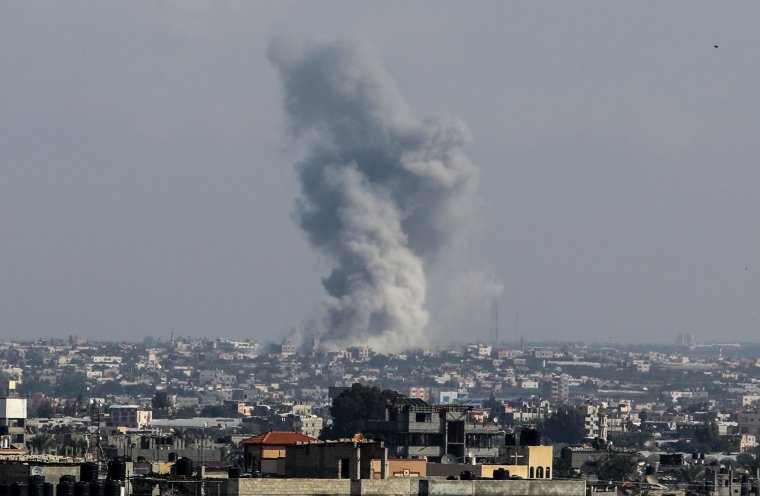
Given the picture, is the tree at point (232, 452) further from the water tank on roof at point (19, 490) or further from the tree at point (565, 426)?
the water tank on roof at point (19, 490)

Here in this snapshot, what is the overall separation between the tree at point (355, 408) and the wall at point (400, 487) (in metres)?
88.0

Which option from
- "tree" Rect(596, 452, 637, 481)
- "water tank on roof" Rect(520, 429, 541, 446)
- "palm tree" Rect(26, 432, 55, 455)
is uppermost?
"palm tree" Rect(26, 432, 55, 455)

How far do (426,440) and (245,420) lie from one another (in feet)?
357

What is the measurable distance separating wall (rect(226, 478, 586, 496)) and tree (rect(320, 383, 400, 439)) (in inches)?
3463

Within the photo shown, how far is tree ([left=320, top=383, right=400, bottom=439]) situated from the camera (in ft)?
427

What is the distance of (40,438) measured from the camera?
11206cm

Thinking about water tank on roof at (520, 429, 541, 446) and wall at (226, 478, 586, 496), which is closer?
wall at (226, 478, 586, 496)

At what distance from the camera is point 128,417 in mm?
189250

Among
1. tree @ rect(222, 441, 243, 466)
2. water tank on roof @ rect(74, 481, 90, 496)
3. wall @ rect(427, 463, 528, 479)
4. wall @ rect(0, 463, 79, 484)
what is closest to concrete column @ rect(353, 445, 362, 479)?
wall @ rect(0, 463, 79, 484)

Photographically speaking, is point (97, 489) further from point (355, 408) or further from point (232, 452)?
point (355, 408)

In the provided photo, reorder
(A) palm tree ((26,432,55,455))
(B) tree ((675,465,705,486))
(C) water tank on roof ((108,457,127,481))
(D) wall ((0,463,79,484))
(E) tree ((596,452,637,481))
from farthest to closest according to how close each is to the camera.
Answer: (A) palm tree ((26,432,55,455))
(E) tree ((596,452,637,481))
(B) tree ((675,465,705,486))
(C) water tank on roof ((108,457,127,481))
(D) wall ((0,463,79,484))

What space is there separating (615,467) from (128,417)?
87.3 m

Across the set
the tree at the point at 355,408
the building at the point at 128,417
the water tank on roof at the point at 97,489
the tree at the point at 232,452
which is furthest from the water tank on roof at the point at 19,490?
the building at the point at 128,417

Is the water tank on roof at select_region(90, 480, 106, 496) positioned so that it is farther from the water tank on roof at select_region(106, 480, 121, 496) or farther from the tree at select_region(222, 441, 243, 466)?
the tree at select_region(222, 441, 243, 466)
